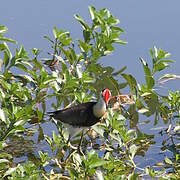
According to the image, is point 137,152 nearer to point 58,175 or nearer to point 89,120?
point 89,120

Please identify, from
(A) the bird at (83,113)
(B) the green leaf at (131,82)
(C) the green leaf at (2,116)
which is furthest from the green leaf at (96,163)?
(B) the green leaf at (131,82)

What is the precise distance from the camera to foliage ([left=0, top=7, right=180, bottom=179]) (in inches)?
90.7

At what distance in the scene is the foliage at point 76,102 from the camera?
230cm

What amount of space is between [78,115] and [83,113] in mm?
28

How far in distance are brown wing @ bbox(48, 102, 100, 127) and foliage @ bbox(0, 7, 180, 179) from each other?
0.14 ft

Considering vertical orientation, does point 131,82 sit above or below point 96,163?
above

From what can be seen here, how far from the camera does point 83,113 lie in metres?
2.81

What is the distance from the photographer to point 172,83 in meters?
4.05

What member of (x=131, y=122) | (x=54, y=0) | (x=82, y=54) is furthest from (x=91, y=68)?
(x=54, y=0)

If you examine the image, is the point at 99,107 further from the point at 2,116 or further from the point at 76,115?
the point at 2,116

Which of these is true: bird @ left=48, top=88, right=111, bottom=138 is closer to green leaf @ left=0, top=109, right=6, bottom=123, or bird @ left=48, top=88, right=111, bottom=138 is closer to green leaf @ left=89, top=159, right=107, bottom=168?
green leaf @ left=0, top=109, right=6, bottom=123

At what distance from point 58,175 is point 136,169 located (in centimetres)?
44

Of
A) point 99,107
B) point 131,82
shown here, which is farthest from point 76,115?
point 131,82

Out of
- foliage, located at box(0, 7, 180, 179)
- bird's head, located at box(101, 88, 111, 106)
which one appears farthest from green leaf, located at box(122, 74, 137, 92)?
bird's head, located at box(101, 88, 111, 106)
